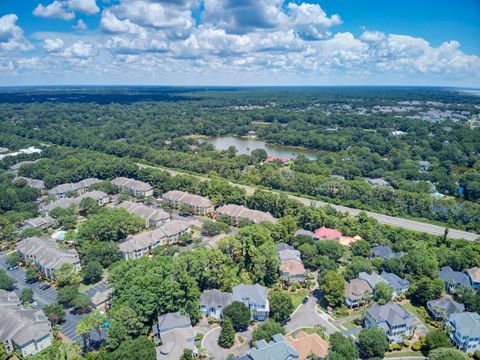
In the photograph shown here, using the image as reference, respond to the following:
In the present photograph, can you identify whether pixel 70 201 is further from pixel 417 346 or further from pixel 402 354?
pixel 417 346

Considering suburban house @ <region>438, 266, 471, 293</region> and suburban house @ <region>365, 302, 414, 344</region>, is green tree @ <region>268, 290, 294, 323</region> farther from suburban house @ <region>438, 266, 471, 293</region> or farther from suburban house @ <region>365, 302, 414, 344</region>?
suburban house @ <region>438, 266, 471, 293</region>

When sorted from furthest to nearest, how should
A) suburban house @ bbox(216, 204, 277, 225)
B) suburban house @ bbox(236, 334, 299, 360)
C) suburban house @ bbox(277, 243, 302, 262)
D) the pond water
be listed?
the pond water < suburban house @ bbox(216, 204, 277, 225) < suburban house @ bbox(277, 243, 302, 262) < suburban house @ bbox(236, 334, 299, 360)

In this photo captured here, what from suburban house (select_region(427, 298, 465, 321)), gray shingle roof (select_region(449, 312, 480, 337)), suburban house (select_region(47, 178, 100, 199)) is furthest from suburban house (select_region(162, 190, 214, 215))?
gray shingle roof (select_region(449, 312, 480, 337))

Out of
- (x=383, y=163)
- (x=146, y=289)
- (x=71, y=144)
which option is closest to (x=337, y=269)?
(x=146, y=289)

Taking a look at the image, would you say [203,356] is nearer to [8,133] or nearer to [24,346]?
[24,346]

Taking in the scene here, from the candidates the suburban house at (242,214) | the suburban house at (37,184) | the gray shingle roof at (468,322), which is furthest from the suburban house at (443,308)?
the suburban house at (37,184)

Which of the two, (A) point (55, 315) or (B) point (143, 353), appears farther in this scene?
(A) point (55, 315)
